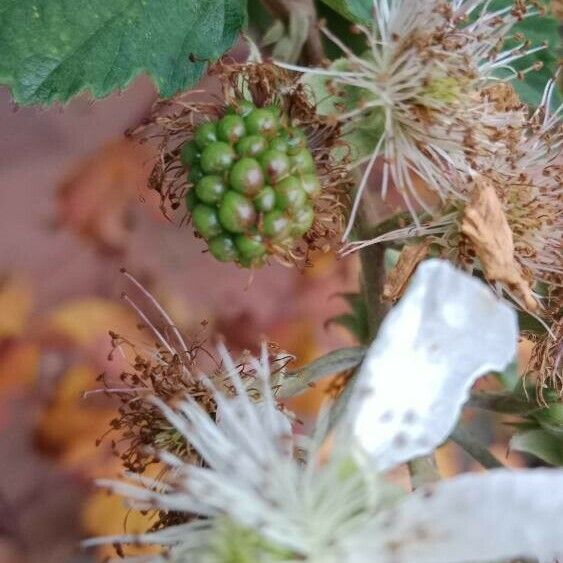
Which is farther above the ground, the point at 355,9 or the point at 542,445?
the point at 355,9

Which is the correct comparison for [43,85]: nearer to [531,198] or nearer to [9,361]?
[531,198]

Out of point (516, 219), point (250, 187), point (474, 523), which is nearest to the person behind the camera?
point (474, 523)

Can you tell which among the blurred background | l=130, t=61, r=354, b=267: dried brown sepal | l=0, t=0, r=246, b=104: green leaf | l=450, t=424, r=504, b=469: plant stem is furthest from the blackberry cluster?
the blurred background

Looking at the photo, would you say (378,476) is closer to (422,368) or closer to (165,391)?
(422,368)

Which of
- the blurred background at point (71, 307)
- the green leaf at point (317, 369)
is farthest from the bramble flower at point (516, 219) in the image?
the blurred background at point (71, 307)

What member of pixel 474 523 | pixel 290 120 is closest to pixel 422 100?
pixel 290 120

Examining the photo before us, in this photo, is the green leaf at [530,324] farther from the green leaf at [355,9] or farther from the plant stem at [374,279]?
the green leaf at [355,9]
